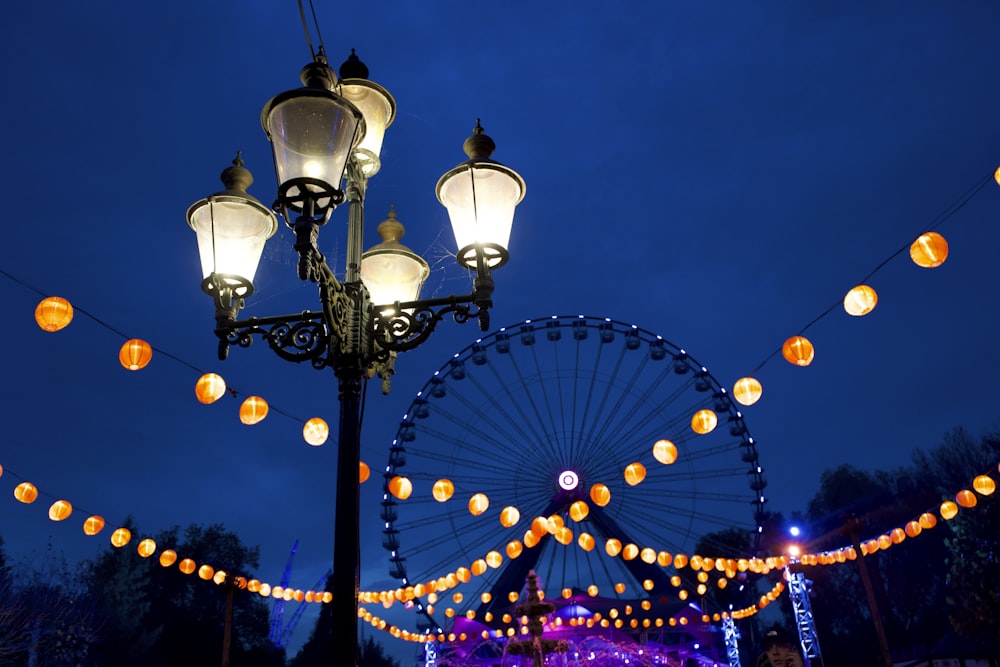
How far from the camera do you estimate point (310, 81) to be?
3.01 m

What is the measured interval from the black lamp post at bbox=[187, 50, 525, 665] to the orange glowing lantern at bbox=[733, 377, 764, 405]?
6.41 meters

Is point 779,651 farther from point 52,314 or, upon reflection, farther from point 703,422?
point 703,422

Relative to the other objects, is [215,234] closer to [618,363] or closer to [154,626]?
[618,363]

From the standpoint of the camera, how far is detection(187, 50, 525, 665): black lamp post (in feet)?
9.34

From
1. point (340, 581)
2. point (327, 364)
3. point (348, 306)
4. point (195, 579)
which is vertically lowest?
point (340, 581)

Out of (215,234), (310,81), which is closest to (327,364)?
(215,234)

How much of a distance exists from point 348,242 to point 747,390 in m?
7.05

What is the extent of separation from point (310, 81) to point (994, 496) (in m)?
19.6

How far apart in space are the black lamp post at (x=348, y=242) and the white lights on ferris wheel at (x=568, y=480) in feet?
49.4

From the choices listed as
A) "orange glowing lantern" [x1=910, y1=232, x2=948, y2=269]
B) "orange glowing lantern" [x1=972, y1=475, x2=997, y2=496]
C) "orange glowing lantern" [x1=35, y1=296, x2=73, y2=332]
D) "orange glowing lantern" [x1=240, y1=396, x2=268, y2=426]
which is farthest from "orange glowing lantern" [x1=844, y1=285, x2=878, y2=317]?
"orange glowing lantern" [x1=35, y1=296, x2=73, y2=332]

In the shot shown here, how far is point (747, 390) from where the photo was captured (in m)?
9.37

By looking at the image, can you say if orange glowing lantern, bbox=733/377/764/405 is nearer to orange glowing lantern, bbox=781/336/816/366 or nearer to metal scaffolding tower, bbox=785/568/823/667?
orange glowing lantern, bbox=781/336/816/366

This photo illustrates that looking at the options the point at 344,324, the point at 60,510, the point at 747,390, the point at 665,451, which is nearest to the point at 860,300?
the point at 747,390

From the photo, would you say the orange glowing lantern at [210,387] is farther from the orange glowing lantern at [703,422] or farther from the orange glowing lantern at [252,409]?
the orange glowing lantern at [703,422]
